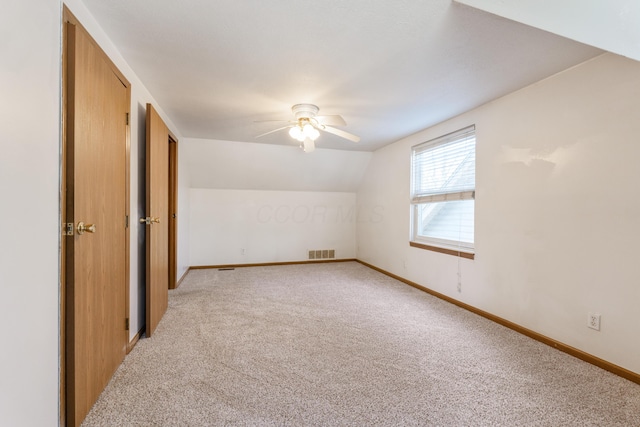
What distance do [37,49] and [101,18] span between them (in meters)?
0.71

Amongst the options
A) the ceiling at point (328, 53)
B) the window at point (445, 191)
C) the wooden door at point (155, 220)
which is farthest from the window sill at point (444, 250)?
the wooden door at point (155, 220)

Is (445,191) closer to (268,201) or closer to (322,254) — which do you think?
(322,254)

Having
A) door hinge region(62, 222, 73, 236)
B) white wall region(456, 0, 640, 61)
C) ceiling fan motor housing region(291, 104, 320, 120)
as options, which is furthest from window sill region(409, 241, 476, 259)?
door hinge region(62, 222, 73, 236)

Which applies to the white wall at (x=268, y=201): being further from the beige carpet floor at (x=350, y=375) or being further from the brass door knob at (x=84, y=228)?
the brass door knob at (x=84, y=228)

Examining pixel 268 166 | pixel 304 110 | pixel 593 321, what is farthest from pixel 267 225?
pixel 593 321

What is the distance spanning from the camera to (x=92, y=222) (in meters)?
1.54

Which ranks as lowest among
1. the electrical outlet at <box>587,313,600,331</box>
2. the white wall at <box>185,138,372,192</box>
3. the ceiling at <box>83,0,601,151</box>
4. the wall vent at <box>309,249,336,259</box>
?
the wall vent at <box>309,249,336,259</box>

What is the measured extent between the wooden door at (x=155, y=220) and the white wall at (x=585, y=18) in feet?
8.01

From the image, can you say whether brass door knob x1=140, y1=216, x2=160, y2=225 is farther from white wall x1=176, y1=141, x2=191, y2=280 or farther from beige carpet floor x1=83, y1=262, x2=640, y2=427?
white wall x1=176, y1=141, x2=191, y2=280

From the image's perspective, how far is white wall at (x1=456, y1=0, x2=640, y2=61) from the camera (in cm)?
143

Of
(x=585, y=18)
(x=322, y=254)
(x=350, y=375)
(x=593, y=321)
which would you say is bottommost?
(x=350, y=375)

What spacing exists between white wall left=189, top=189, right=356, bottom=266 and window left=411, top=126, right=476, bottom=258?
6.85 ft

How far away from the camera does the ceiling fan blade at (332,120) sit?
2718 mm

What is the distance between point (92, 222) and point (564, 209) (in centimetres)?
327
